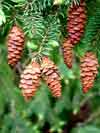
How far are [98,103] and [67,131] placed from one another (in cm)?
132

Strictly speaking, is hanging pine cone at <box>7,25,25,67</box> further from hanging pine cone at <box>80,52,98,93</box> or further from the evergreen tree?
hanging pine cone at <box>80,52,98,93</box>

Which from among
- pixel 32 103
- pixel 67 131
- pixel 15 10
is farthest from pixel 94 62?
pixel 67 131

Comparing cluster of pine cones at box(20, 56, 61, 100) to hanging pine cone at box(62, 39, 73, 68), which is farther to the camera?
hanging pine cone at box(62, 39, 73, 68)

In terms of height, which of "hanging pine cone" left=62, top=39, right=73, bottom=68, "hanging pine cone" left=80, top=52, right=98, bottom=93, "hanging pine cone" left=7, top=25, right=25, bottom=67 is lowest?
"hanging pine cone" left=80, top=52, right=98, bottom=93

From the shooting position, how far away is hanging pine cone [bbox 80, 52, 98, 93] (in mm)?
1277

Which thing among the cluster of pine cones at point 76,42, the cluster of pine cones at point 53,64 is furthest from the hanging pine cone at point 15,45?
the cluster of pine cones at point 76,42

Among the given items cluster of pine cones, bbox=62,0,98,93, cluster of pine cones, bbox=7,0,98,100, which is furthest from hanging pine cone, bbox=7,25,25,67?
cluster of pine cones, bbox=62,0,98,93

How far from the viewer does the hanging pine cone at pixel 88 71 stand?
1.28 m

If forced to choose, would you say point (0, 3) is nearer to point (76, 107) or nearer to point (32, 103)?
point (32, 103)

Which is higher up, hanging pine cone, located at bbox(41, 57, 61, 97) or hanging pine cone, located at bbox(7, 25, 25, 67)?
hanging pine cone, located at bbox(7, 25, 25, 67)

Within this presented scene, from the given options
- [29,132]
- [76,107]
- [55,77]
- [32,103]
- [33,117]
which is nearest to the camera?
[55,77]

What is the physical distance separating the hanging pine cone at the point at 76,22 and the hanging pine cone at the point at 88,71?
0.07 m

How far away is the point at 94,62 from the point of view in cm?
132

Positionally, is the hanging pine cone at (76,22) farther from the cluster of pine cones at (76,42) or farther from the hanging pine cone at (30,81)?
the hanging pine cone at (30,81)
